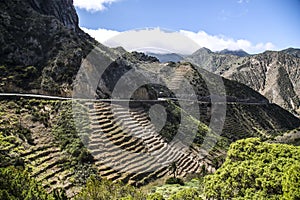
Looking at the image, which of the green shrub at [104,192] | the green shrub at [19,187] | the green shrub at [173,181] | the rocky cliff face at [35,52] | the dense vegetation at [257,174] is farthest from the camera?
the rocky cliff face at [35,52]

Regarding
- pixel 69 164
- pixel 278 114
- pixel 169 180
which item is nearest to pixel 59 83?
pixel 69 164

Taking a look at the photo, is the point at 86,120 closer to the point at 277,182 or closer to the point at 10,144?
the point at 10,144

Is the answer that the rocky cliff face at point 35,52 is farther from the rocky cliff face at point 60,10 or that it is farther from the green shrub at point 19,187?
the green shrub at point 19,187

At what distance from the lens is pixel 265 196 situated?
15.5m

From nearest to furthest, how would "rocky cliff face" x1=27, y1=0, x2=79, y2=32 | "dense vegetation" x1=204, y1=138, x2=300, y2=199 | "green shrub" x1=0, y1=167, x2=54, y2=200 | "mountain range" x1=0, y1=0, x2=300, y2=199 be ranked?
"dense vegetation" x1=204, y1=138, x2=300, y2=199, "green shrub" x1=0, y1=167, x2=54, y2=200, "mountain range" x1=0, y1=0, x2=300, y2=199, "rocky cliff face" x1=27, y1=0, x2=79, y2=32

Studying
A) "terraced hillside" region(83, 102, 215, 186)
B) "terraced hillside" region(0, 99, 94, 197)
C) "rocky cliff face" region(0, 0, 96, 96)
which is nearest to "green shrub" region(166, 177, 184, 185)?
"terraced hillside" region(83, 102, 215, 186)

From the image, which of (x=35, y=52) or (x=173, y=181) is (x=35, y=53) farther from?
(x=173, y=181)

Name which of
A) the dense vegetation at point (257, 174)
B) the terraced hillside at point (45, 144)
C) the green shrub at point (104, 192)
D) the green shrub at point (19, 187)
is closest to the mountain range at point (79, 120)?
the terraced hillside at point (45, 144)

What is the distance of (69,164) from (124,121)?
38.7 feet

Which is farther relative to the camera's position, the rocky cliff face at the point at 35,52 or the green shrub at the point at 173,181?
the rocky cliff face at the point at 35,52

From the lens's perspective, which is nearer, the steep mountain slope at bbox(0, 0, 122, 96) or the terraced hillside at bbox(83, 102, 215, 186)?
the terraced hillside at bbox(83, 102, 215, 186)

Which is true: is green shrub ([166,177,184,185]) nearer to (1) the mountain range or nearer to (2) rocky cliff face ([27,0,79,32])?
(1) the mountain range

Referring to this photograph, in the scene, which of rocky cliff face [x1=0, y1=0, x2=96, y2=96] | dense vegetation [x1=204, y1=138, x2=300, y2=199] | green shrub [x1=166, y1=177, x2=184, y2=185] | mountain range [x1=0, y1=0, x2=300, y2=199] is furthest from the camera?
rocky cliff face [x1=0, y1=0, x2=96, y2=96]

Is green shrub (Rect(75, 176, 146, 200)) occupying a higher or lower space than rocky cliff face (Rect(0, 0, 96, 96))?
lower
